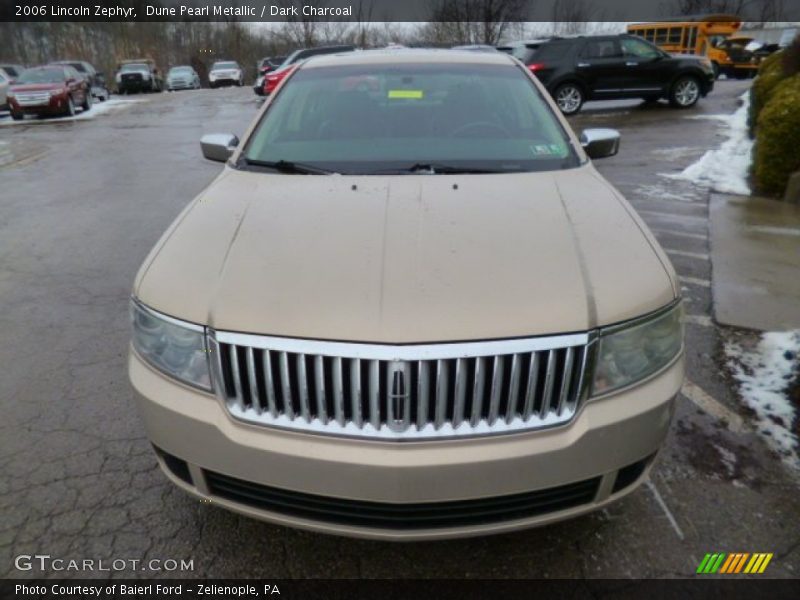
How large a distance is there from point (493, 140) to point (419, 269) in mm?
1362

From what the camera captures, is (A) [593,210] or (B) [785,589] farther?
(A) [593,210]

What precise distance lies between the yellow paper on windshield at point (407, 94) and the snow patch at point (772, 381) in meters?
2.39

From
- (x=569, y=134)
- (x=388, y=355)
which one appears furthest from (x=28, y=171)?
(x=388, y=355)

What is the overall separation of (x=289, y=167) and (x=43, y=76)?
21.1m

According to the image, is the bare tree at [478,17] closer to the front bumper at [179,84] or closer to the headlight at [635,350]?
the front bumper at [179,84]

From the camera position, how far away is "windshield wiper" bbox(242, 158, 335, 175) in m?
2.83

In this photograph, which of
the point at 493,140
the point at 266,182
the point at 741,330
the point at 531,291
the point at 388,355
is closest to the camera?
the point at 388,355

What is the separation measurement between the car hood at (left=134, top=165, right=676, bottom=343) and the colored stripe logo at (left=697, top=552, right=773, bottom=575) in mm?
1014

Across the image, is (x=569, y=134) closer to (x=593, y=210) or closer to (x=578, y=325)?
(x=593, y=210)

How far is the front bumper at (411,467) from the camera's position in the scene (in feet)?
5.82

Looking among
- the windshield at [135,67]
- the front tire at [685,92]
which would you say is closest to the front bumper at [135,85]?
the windshield at [135,67]

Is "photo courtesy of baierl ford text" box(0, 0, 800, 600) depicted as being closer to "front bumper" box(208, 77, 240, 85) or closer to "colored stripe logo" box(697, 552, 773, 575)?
"colored stripe logo" box(697, 552, 773, 575)

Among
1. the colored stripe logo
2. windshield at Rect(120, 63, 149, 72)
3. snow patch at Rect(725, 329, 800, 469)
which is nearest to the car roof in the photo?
snow patch at Rect(725, 329, 800, 469)

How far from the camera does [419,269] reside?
1.97 m
